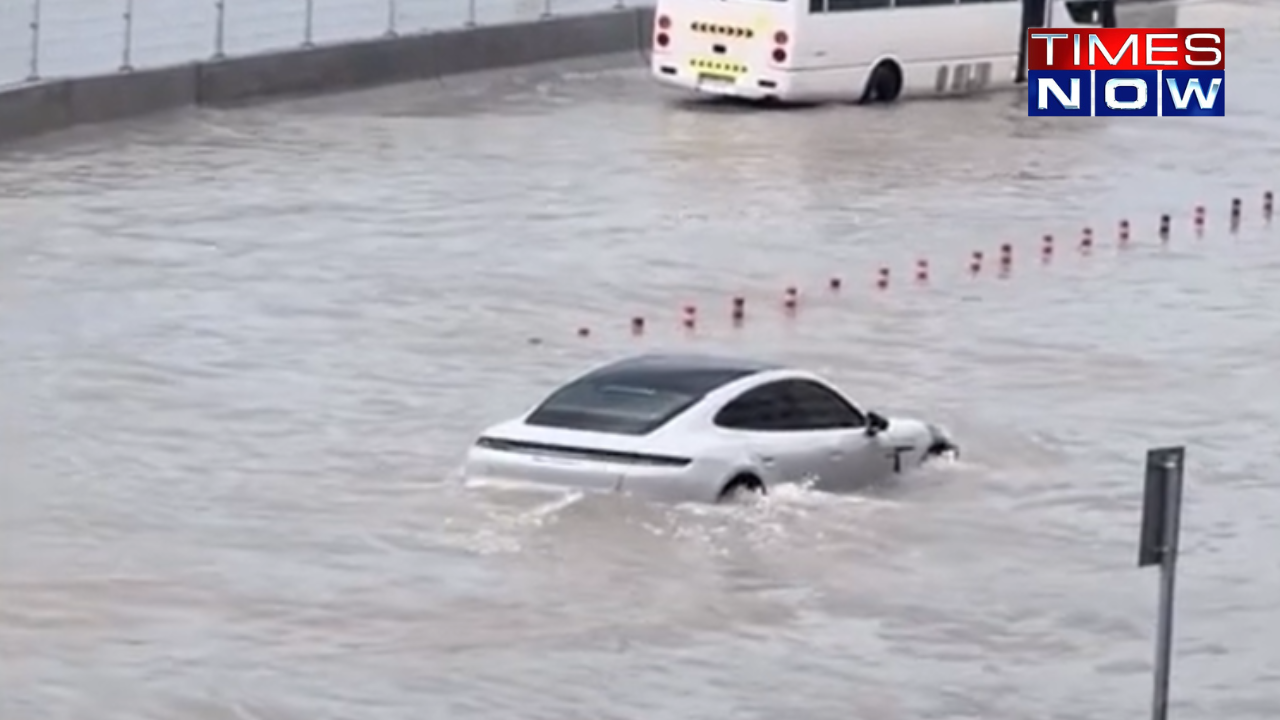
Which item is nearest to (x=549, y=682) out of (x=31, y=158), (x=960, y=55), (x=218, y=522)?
(x=218, y=522)

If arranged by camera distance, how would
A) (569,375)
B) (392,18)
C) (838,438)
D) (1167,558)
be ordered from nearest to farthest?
(1167,558) < (838,438) < (569,375) < (392,18)

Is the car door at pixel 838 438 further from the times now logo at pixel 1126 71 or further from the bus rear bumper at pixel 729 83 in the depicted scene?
the times now logo at pixel 1126 71

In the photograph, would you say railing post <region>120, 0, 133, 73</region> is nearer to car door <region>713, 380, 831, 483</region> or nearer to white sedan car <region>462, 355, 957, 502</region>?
white sedan car <region>462, 355, 957, 502</region>

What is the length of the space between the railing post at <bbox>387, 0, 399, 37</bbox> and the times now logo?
28.7 ft

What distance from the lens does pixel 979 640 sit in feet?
64.1

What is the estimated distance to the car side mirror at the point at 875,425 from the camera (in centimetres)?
2334

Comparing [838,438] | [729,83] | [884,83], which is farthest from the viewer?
[884,83]

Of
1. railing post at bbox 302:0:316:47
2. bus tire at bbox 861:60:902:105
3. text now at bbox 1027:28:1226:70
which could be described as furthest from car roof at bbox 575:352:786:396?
text now at bbox 1027:28:1226:70

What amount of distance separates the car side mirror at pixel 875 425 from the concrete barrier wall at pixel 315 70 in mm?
17841

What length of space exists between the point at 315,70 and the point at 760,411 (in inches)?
954

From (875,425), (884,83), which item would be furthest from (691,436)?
(884,83)

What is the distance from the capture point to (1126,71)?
185ft

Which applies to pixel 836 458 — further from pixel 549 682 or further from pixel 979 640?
pixel 549 682

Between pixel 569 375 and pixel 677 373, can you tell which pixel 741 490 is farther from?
pixel 569 375
